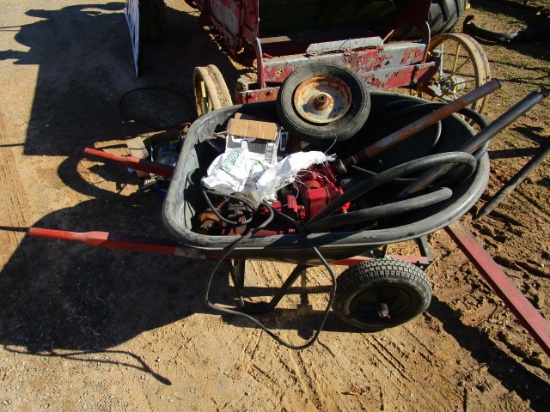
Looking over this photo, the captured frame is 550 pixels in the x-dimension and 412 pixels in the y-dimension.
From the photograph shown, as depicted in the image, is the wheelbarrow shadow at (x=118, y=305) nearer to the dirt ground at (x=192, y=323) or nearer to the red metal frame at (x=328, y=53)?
the dirt ground at (x=192, y=323)

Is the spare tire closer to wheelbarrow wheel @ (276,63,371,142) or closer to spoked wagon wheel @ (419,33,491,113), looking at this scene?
spoked wagon wheel @ (419,33,491,113)

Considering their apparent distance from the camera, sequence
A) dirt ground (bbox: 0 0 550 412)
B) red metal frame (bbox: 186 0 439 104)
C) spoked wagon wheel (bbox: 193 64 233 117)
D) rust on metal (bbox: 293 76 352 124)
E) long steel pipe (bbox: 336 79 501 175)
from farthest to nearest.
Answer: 1. red metal frame (bbox: 186 0 439 104)
2. spoked wagon wheel (bbox: 193 64 233 117)
3. rust on metal (bbox: 293 76 352 124)
4. dirt ground (bbox: 0 0 550 412)
5. long steel pipe (bbox: 336 79 501 175)

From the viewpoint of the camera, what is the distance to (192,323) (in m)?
2.77

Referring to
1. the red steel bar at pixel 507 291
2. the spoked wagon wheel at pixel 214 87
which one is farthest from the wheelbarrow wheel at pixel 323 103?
the red steel bar at pixel 507 291

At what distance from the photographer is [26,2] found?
25.0 feet

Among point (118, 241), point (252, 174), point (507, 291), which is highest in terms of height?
point (252, 174)

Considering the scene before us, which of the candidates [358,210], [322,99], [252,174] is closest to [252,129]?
[252,174]

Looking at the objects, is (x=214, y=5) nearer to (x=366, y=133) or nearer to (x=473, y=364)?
(x=366, y=133)

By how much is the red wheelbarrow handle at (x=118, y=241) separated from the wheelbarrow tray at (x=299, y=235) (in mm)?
154

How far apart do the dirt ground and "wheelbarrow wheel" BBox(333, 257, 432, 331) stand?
0.19m

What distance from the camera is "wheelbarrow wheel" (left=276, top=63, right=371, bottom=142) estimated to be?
8.71 ft

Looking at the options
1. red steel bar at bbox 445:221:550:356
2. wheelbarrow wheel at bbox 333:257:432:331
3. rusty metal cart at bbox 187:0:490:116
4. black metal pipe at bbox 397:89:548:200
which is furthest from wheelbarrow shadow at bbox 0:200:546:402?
rusty metal cart at bbox 187:0:490:116

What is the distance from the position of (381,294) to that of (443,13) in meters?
4.61

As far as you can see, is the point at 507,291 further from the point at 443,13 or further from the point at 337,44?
the point at 443,13
